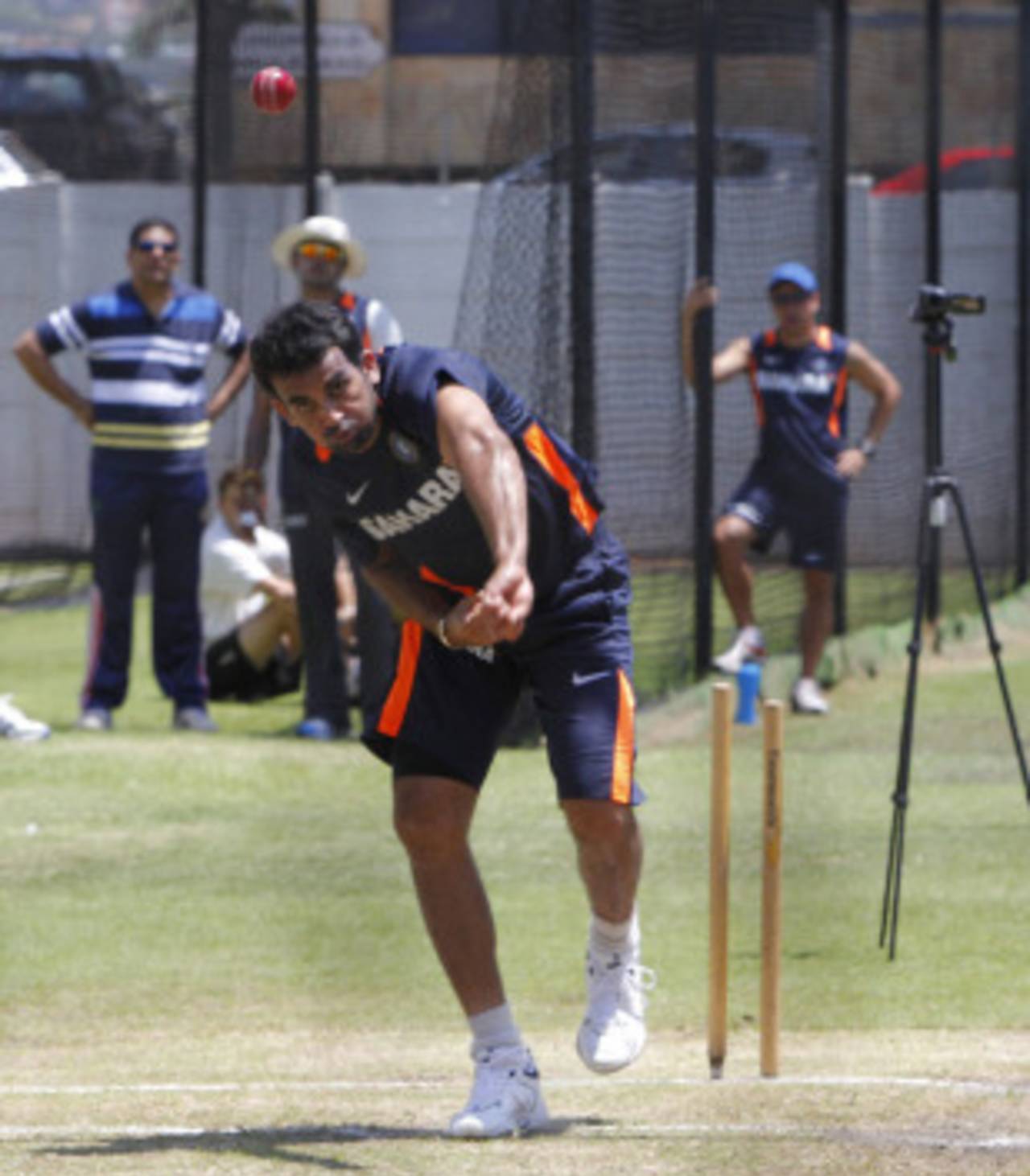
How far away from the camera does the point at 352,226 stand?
A: 16.8 metres

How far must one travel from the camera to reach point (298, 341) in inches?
216

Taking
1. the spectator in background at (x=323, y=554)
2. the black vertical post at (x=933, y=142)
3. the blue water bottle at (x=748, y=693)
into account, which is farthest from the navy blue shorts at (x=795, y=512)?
the black vertical post at (x=933, y=142)

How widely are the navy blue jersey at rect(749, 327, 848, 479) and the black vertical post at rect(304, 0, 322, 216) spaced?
2252mm

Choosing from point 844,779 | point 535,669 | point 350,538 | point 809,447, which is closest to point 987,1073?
point 535,669

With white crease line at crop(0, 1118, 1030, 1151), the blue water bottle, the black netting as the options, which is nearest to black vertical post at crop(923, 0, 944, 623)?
the black netting

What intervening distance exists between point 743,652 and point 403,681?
23.4 ft

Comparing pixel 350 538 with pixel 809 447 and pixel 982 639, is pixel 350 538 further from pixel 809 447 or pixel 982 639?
pixel 982 639

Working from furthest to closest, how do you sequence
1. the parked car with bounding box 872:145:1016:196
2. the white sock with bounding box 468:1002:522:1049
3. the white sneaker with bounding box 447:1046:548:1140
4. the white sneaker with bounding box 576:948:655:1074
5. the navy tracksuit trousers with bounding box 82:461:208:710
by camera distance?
1. the parked car with bounding box 872:145:1016:196
2. the navy tracksuit trousers with bounding box 82:461:208:710
3. the white sneaker with bounding box 576:948:655:1074
4. the white sock with bounding box 468:1002:522:1049
5. the white sneaker with bounding box 447:1046:548:1140

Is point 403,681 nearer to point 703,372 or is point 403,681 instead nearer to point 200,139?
point 703,372

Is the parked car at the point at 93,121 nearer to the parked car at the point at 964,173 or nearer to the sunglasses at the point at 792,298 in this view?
the parked car at the point at 964,173

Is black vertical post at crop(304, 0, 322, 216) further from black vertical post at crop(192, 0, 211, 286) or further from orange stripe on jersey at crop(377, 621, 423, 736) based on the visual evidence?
orange stripe on jersey at crop(377, 621, 423, 736)

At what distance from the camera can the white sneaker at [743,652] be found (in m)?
13.0

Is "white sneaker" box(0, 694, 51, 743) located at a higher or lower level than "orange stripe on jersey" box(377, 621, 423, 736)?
lower

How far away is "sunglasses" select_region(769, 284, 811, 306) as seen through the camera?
504 inches
